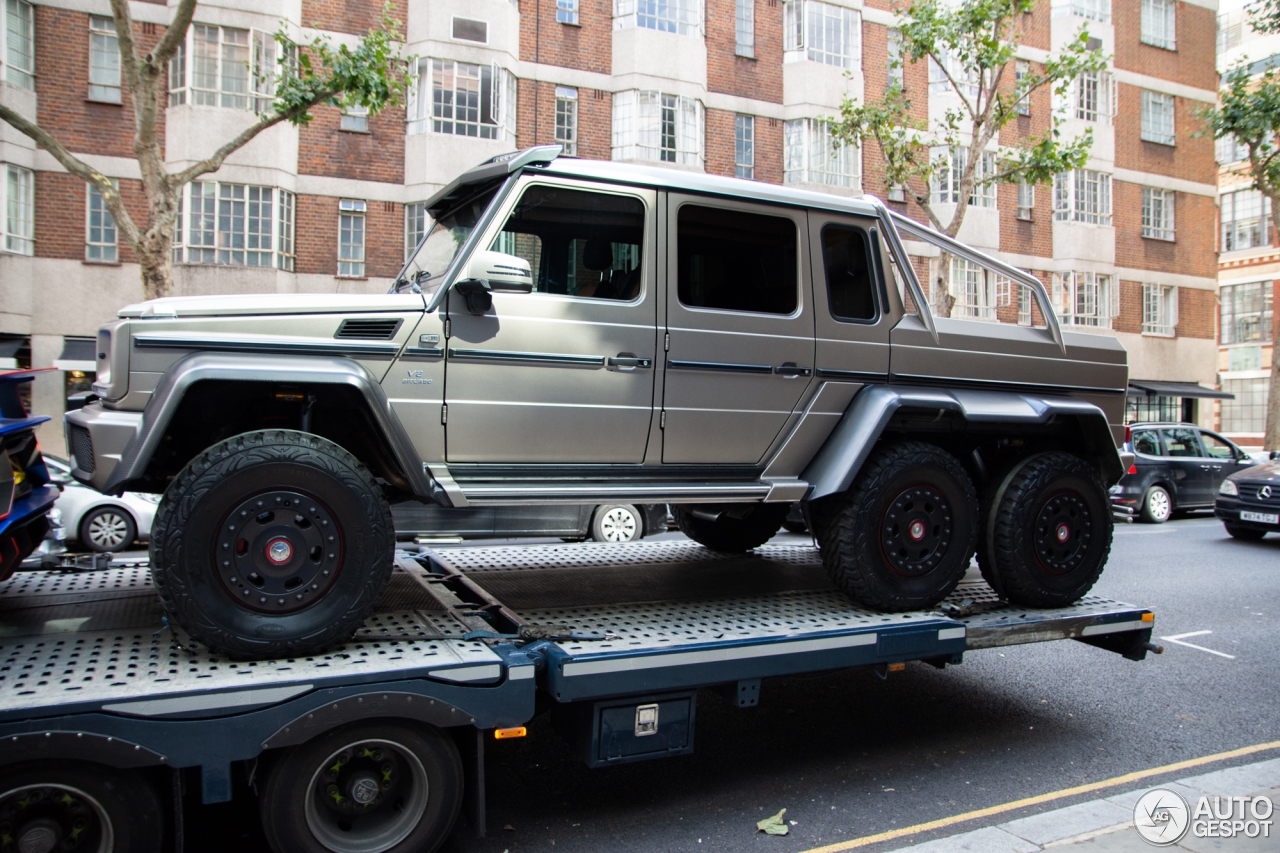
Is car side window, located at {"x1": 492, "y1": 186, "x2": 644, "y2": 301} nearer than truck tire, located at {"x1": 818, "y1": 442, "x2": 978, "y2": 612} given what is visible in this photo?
Yes

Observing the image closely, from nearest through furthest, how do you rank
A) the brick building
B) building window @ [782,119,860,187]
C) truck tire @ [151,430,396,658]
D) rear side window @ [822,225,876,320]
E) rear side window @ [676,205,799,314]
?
truck tire @ [151,430,396,658]
rear side window @ [676,205,799,314]
rear side window @ [822,225,876,320]
the brick building
building window @ [782,119,860,187]

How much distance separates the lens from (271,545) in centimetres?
361

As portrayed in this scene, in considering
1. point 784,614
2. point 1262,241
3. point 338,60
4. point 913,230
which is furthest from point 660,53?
point 1262,241

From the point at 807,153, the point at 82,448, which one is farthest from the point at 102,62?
the point at 82,448

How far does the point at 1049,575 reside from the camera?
17.3 feet

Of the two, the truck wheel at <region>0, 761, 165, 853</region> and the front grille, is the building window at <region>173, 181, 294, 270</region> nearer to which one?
the front grille

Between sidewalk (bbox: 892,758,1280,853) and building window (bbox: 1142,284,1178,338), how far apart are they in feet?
99.6

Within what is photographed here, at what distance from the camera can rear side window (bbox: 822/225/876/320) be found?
503cm

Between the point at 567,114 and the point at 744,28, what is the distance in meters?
5.70

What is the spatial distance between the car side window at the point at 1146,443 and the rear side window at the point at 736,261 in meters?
14.5

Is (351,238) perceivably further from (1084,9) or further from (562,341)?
(1084,9)

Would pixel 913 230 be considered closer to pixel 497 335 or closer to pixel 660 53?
pixel 497 335

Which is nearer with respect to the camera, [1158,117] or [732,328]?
[732,328]

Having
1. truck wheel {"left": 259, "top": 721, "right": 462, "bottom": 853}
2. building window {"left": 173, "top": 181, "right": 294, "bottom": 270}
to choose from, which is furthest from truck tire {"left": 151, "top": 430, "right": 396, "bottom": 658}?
building window {"left": 173, "top": 181, "right": 294, "bottom": 270}
